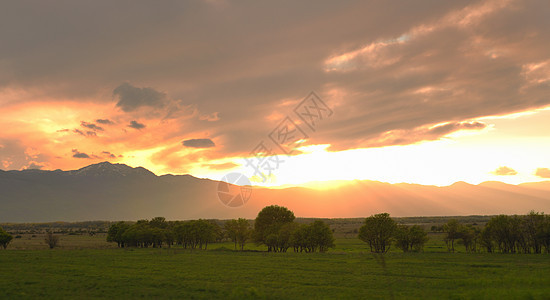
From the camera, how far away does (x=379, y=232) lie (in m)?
108

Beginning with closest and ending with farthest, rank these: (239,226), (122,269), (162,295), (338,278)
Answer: (162,295) → (338,278) → (122,269) → (239,226)

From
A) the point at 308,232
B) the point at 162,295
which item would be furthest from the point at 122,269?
the point at 308,232

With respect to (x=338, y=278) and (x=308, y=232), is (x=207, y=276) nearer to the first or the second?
(x=338, y=278)

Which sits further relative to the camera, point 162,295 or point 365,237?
point 365,237

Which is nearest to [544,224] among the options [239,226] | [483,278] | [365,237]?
[365,237]

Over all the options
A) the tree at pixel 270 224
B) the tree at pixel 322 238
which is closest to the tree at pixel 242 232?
the tree at pixel 270 224

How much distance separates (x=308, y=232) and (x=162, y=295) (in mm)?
79478

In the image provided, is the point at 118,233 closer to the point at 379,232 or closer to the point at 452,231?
the point at 379,232

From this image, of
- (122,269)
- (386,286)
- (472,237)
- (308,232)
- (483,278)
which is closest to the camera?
(386,286)

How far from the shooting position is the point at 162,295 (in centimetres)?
4041

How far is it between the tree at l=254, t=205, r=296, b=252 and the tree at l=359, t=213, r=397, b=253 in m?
31.3

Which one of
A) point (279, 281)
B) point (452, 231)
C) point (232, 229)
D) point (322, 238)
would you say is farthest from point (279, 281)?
point (232, 229)

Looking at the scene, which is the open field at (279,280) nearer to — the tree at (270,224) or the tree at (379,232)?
the tree at (379,232)

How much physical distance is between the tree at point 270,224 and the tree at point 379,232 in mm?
31270
